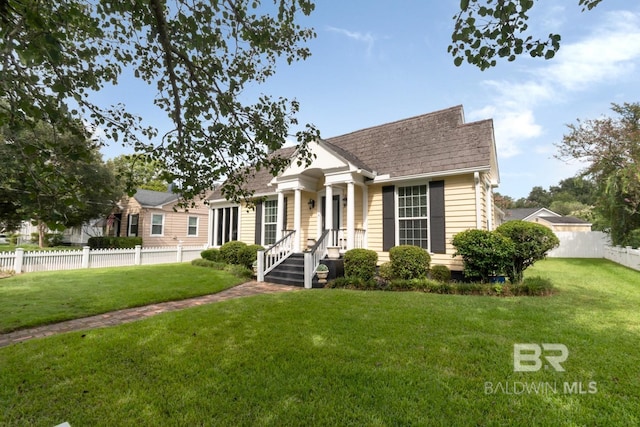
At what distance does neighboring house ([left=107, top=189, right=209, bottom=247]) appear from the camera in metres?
20.9

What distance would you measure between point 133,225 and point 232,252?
13113 mm

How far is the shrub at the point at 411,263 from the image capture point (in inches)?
335

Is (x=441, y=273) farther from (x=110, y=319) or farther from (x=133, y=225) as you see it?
(x=133, y=225)

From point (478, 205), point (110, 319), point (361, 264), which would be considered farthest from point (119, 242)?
point (478, 205)

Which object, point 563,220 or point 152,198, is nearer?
point 152,198

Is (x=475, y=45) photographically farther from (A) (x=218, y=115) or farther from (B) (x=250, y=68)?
(B) (x=250, y=68)

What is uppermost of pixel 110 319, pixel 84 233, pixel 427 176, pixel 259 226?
pixel 427 176

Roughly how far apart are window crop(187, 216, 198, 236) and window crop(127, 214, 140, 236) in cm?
339

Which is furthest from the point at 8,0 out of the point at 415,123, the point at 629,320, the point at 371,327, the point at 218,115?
the point at 415,123

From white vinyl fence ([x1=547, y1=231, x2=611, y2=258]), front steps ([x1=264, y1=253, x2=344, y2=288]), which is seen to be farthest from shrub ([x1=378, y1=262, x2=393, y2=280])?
white vinyl fence ([x1=547, y1=231, x2=611, y2=258])

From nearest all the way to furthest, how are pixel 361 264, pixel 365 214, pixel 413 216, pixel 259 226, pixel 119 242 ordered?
pixel 361 264 → pixel 413 216 → pixel 365 214 → pixel 259 226 → pixel 119 242

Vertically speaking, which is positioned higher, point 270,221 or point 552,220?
point 552,220

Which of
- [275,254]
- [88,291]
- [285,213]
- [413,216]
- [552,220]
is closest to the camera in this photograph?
[88,291]

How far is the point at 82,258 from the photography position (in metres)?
13.2
